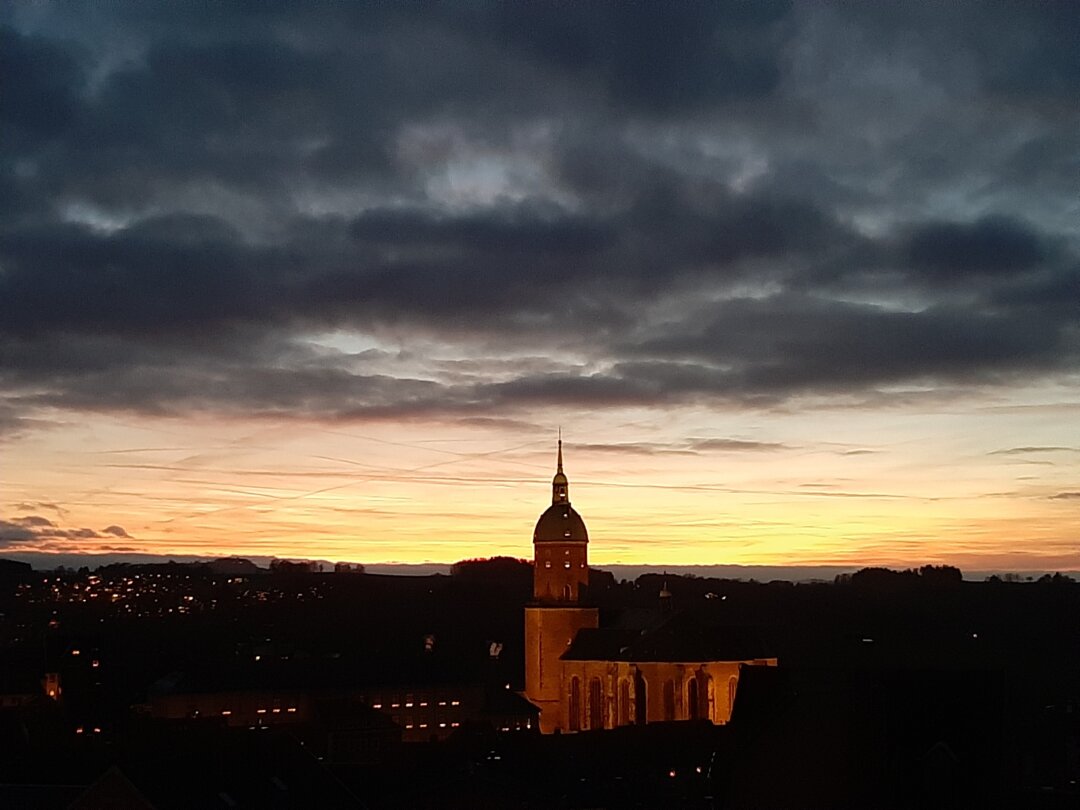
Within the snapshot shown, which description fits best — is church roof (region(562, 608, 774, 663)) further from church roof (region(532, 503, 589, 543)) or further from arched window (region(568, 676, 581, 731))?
church roof (region(532, 503, 589, 543))

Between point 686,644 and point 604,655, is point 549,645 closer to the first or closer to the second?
point 604,655

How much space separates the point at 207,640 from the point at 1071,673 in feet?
253

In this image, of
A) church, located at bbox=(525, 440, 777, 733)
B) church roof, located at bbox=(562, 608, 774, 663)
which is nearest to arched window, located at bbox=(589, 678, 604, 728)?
church, located at bbox=(525, 440, 777, 733)

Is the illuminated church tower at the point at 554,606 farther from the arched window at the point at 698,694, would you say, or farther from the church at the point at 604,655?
the arched window at the point at 698,694

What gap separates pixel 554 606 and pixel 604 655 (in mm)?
6837

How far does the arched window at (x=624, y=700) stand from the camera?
309 ft

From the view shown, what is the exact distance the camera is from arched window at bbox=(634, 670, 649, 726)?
92875 millimetres

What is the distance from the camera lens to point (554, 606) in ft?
341

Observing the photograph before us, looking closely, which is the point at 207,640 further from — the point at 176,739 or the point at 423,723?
the point at 176,739

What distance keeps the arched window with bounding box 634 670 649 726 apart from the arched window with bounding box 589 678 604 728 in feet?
13.0

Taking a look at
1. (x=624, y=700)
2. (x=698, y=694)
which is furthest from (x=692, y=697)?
(x=624, y=700)

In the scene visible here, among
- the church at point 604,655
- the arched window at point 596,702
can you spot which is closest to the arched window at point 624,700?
the church at point 604,655

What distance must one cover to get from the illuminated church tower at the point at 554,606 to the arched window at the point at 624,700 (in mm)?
6274

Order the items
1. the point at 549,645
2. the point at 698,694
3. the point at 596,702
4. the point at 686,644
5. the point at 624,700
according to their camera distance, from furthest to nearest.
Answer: the point at 549,645, the point at 596,702, the point at 624,700, the point at 686,644, the point at 698,694
